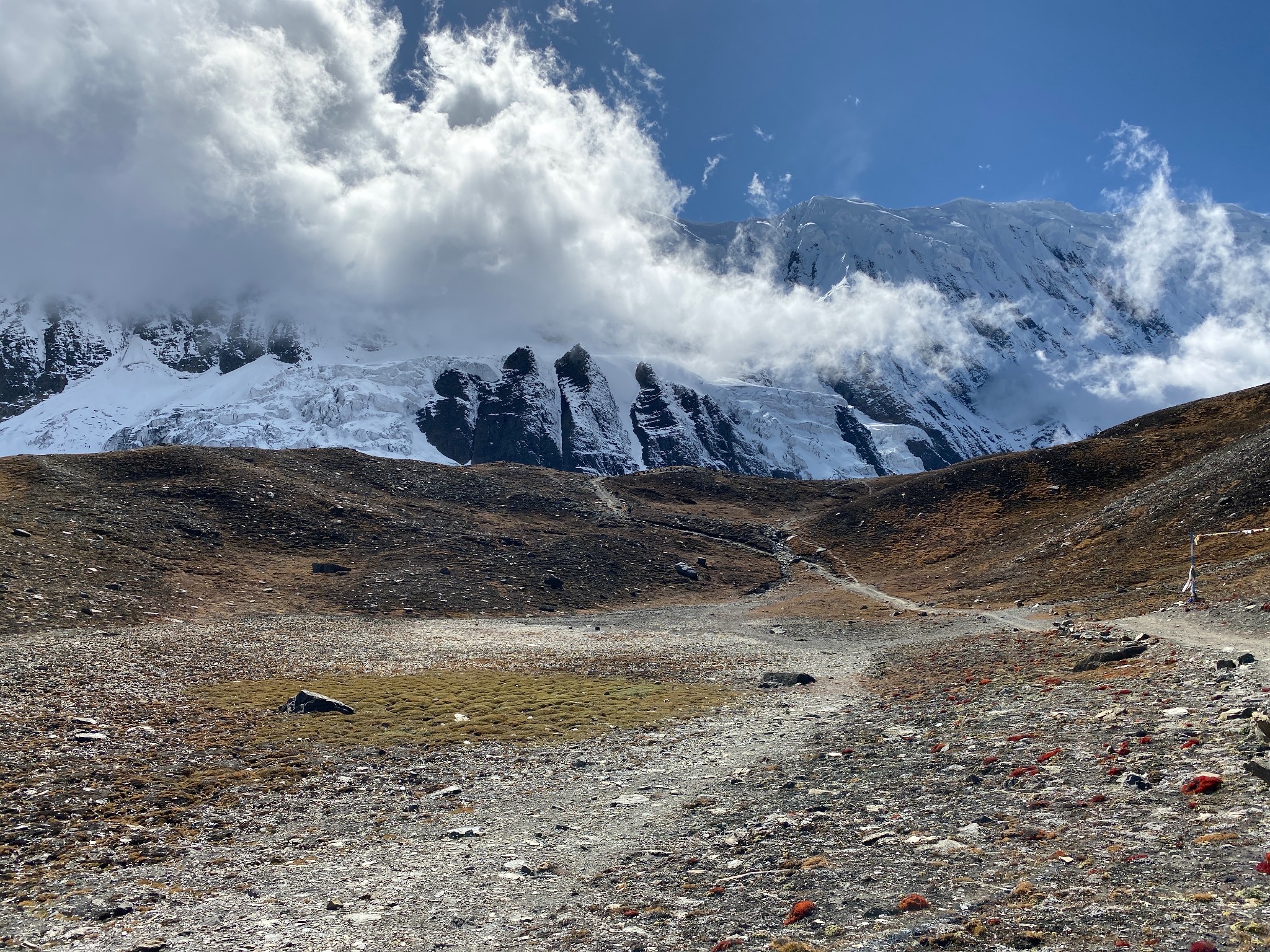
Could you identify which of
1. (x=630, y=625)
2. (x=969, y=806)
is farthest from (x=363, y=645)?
(x=969, y=806)

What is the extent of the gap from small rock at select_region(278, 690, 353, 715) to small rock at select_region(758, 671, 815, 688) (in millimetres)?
11984

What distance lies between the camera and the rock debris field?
261 inches

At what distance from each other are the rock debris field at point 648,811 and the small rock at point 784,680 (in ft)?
6.63

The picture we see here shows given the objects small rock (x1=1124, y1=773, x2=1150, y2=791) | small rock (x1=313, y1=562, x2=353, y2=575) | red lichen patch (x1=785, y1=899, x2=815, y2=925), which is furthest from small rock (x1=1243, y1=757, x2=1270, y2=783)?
small rock (x1=313, y1=562, x2=353, y2=575)

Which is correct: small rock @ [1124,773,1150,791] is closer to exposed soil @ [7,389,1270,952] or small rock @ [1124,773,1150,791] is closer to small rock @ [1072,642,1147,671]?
exposed soil @ [7,389,1270,952]

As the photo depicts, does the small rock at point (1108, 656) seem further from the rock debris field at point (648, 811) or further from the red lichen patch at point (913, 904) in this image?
the red lichen patch at point (913, 904)

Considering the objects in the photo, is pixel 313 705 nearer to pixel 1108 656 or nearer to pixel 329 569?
pixel 1108 656

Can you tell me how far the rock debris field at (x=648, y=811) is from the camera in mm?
6617

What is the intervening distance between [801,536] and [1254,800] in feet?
203

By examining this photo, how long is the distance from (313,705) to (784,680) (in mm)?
13383

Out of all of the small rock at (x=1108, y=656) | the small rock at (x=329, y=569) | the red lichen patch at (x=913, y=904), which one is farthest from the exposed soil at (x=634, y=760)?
the small rock at (x=329, y=569)

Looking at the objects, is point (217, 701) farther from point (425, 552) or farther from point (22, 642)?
point (425, 552)

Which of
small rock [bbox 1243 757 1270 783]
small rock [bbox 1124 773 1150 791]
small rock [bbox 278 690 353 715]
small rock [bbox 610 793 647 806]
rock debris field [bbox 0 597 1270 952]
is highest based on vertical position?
small rock [bbox 1243 757 1270 783]

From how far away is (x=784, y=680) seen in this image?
Result: 23.0 m
